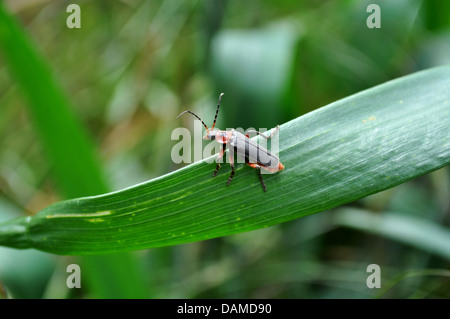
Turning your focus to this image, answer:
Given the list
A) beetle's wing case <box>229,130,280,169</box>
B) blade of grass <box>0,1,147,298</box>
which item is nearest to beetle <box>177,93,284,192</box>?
beetle's wing case <box>229,130,280,169</box>

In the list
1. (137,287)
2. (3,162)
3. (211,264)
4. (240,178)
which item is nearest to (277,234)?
(211,264)

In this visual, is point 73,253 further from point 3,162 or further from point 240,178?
point 3,162

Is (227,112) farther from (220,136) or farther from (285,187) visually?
(285,187)

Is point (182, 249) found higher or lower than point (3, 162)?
lower

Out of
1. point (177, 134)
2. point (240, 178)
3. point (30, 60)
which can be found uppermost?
point (177, 134)

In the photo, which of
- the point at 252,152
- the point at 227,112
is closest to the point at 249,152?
the point at 252,152

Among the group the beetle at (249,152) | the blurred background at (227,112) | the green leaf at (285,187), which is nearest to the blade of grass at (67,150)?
the blurred background at (227,112)
